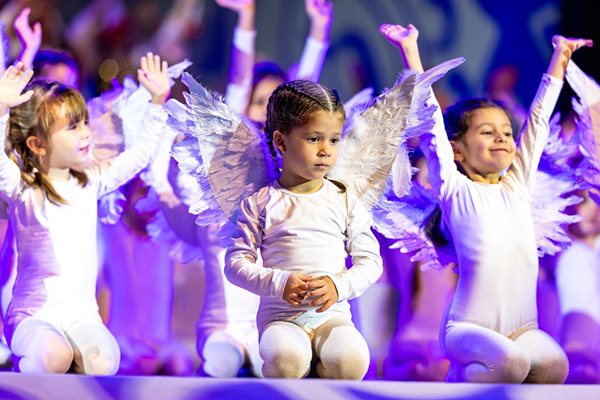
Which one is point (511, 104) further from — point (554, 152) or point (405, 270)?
point (405, 270)

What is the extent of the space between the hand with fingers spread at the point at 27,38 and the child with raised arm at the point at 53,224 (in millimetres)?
409

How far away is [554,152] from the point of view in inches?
101

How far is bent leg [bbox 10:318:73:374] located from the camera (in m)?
2.05

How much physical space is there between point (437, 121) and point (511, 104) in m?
0.72

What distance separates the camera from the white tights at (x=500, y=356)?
6.40 feet

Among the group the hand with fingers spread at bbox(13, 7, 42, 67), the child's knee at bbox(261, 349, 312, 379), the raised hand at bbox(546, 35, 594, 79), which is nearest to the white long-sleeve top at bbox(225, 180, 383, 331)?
the child's knee at bbox(261, 349, 312, 379)

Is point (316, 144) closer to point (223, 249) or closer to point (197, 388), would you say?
point (197, 388)

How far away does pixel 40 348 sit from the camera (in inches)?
81.0

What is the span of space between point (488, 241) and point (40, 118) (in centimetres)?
132

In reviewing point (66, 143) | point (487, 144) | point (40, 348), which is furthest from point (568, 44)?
point (40, 348)

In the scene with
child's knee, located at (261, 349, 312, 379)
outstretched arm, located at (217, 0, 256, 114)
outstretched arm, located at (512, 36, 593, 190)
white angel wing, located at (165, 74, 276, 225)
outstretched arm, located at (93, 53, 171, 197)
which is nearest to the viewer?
child's knee, located at (261, 349, 312, 379)

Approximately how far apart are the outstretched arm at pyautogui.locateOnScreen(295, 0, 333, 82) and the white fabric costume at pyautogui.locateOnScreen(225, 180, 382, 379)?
0.89 m

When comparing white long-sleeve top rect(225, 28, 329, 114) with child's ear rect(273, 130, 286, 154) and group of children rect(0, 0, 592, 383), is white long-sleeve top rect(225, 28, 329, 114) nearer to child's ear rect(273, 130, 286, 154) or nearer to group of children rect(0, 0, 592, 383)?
group of children rect(0, 0, 592, 383)

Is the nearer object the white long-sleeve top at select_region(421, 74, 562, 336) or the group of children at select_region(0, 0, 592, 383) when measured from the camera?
the group of children at select_region(0, 0, 592, 383)
